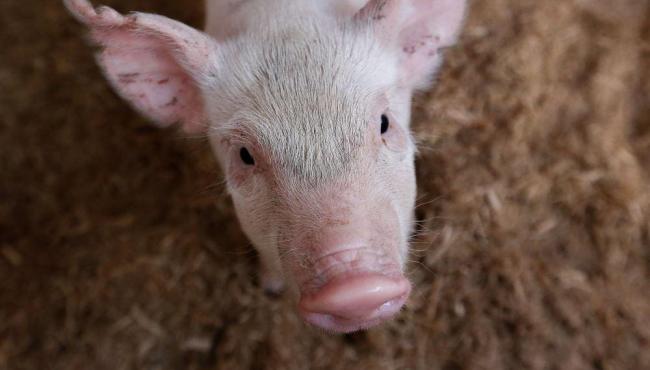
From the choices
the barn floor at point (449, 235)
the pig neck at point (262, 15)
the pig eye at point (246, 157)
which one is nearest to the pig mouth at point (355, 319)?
the pig eye at point (246, 157)

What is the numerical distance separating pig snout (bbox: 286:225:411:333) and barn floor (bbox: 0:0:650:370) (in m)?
1.07

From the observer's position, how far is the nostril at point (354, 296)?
1.55 m

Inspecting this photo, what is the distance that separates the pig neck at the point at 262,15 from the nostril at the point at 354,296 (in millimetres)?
1040

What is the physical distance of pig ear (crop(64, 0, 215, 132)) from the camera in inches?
68.7

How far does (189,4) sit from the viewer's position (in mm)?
3805

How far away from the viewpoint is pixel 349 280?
5.13 feet

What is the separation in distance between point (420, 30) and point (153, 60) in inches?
43.1

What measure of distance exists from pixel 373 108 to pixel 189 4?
8.07ft

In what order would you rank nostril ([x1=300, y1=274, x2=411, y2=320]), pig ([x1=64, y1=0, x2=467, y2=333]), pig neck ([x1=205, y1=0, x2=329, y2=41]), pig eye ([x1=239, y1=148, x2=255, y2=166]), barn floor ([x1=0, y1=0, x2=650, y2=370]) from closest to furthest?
nostril ([x1=300, y1=274, x2=411, y2=320])
pig ([x1=64, y1=0, x2=467, y2=333])
pig eye ([x1=239, y1=148, x2=255, y2=166])
pig neck ([x1=205, y1=0, x2=329, y2=41])
barn floor ([x1=0, y1=0, x2=650, y2=370])

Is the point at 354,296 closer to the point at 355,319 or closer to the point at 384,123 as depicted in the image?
the point at 355,319

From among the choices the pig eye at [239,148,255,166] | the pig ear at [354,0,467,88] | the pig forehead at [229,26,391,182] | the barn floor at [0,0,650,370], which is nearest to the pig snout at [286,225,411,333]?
the pig forehead at [229,26,391,182]

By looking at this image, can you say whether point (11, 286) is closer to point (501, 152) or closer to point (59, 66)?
point (59, 66)

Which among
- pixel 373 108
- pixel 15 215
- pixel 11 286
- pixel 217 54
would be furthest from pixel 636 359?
pixel 15 215

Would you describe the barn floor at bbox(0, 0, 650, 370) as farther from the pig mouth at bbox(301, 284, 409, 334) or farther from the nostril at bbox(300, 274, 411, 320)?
the nostril at bbox(300, 274, 411, 320)
